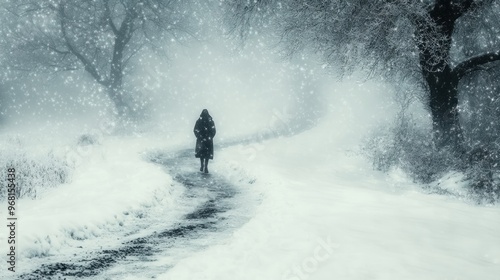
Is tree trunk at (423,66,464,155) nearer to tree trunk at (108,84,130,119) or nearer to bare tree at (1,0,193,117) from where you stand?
bare tree at (1,0,193,117)

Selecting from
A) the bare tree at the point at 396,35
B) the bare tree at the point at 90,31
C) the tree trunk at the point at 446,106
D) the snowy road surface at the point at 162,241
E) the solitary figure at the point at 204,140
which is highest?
the bare tree at the point at 90,31

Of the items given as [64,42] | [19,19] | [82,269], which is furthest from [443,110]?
[19,19]

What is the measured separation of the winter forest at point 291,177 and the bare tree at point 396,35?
51mm

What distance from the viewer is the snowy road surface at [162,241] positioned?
15.7 feet

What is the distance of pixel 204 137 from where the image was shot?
1342cm

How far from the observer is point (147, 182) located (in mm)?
9883

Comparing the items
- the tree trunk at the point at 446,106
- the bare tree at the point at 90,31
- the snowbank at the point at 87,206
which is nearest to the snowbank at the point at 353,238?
the tree trunk at the point at 446,106

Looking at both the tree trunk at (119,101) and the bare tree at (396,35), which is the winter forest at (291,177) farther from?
the tree trunk at (119,101)

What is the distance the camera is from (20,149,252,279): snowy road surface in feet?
15.7

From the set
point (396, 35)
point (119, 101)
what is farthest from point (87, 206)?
point (119, 101)

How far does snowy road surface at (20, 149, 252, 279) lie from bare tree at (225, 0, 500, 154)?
4650mm

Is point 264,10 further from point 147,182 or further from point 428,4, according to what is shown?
point 147,182

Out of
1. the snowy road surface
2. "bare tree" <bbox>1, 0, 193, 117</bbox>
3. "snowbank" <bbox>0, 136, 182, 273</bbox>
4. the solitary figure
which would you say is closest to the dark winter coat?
the solitary figure

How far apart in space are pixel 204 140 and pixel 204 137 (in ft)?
0.43
